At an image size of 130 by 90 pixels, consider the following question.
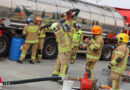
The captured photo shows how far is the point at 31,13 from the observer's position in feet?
35.0

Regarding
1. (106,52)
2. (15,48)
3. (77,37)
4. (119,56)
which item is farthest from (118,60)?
(106,52)

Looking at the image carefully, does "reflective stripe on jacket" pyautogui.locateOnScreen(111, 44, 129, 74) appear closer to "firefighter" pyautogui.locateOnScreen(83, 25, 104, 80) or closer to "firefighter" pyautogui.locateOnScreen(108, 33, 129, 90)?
"firefighter" pyautogui.locateOnScreen(108, 33, 129, 90)

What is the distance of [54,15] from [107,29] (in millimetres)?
3806

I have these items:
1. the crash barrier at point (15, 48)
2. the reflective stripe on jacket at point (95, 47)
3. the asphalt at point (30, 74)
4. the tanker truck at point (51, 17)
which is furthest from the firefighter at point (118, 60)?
the tanker truck at point (51, 17)

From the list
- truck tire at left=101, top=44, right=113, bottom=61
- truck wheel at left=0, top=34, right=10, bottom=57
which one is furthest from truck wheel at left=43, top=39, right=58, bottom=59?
truck tire at left=101, top=44, right=113, bottom=61

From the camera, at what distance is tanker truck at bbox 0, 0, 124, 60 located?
10203 millimetres

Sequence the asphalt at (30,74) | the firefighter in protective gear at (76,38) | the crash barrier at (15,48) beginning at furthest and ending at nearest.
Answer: the firefighter in protective gear at (76,38) → the crash barrier at (15,48) → the asphalt at (30,74)

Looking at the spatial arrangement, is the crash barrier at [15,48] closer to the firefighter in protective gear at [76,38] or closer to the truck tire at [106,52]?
the firefighter in protective gear at [76,38]

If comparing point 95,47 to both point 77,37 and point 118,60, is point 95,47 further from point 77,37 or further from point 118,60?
point 77,37

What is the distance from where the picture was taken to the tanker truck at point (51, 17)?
10203mm

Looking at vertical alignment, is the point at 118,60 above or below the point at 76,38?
below

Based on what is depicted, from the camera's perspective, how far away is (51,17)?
446 inches

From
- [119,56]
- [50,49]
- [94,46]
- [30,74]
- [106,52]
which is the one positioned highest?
[94,46]

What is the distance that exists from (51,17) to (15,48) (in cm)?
229
